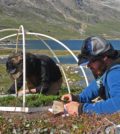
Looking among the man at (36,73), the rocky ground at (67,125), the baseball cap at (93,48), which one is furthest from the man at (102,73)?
the man at (36,73)

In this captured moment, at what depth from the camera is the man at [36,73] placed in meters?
12.3

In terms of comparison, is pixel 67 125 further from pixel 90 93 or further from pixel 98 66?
pixel 90 93

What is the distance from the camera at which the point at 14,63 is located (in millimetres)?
12258

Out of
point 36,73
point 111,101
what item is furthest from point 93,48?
point 36,73

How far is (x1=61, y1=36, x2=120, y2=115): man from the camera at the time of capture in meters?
6.26

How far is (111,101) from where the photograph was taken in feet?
20.5

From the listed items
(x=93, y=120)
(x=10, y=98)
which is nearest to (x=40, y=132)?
(x=93, y=120)

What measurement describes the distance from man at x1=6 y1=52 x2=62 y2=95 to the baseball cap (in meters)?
5.54

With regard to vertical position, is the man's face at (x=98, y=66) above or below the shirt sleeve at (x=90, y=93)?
above

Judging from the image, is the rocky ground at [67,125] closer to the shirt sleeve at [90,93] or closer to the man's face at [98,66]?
the man's face at [98,66]

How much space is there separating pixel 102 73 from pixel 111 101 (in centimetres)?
58

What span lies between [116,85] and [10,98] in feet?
20.2

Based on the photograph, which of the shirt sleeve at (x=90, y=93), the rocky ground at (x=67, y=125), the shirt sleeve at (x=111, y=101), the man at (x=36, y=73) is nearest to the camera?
the rocky ground at (x=67, y=125)

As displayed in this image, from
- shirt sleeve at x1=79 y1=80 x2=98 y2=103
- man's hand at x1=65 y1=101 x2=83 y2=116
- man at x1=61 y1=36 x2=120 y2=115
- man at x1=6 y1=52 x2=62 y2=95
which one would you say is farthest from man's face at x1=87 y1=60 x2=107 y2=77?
man at x1=6 y1=52 x2=62 y2=95
